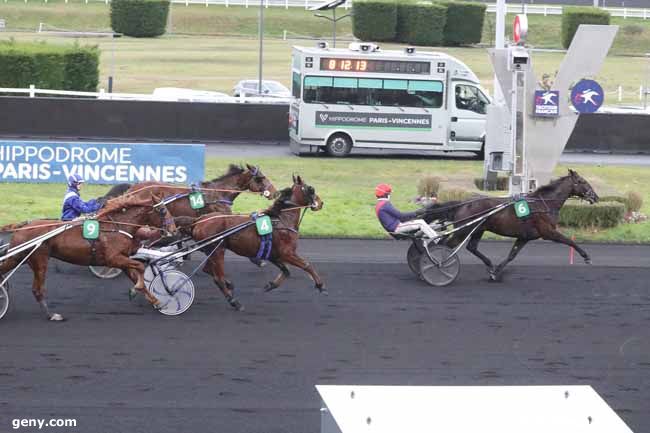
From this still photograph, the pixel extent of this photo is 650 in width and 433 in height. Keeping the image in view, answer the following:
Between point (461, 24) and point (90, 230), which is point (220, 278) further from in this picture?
point (461, 24)

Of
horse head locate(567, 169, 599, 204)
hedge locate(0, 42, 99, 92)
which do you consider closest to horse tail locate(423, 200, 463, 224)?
horse head locate(567, 169, 599, 204)

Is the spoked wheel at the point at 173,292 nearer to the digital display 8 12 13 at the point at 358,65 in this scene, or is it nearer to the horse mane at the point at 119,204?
the horse mane at the point at 119,204

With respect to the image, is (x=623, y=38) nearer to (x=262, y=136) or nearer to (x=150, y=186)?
(x=262, y=136)

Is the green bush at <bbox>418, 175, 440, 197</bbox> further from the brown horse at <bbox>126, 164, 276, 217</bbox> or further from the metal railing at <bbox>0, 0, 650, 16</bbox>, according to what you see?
the metal railing at <bbox>0, 0, 650, 16</bbox>

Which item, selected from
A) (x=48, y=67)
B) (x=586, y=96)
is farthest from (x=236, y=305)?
(x=48, y=67)

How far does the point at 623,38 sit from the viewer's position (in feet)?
185

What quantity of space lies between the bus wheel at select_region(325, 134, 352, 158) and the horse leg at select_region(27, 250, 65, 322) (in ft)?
50.6

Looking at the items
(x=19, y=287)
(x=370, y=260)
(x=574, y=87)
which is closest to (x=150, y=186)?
(x=19, y=287)

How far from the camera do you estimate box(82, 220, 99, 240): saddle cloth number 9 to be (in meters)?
12.0

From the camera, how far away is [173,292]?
12445 millimetres

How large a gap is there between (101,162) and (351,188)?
197 inches

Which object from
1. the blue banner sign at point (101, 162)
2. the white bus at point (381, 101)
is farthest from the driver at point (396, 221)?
the white bus at point (381, 101)

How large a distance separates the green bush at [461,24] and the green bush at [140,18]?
13.7 metres

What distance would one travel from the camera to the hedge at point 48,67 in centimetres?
3105
